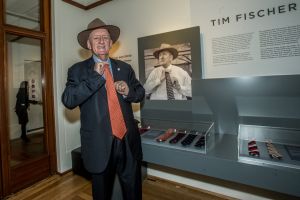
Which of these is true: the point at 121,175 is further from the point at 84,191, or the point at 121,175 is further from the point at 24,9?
the point at 24,9

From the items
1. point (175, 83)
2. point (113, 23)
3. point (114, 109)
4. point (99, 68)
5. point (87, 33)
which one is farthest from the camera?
point (113, 23)

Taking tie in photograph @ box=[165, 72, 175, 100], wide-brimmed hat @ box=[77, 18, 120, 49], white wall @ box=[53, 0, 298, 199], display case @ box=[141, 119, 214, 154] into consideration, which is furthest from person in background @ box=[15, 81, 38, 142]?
tie in photograph @ box=[165, 72, 175, 100]

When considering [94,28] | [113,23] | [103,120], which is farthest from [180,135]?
[113,23]

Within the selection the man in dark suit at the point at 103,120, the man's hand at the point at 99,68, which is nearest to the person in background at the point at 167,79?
the man in dark suit at the point at 103,120

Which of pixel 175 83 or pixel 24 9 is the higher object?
pixel 24 9

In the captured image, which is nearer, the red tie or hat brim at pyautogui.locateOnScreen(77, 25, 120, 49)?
the red tie

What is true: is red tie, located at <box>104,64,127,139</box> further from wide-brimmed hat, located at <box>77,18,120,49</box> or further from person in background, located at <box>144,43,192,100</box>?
person in background, located at <box>144,43,192,100</box>

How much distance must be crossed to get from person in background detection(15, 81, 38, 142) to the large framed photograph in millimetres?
1577

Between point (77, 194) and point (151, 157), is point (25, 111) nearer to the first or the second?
point (77, 194)

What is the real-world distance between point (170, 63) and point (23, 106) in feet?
6.69

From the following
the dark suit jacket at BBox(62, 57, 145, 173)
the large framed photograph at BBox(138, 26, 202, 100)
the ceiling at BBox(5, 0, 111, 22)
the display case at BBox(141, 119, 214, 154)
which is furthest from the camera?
the ceiling at BBox(5, 0, 111, 22)

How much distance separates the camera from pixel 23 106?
8.65ft

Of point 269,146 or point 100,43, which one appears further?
point 269,146

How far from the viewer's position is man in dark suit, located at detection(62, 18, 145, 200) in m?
1.42
